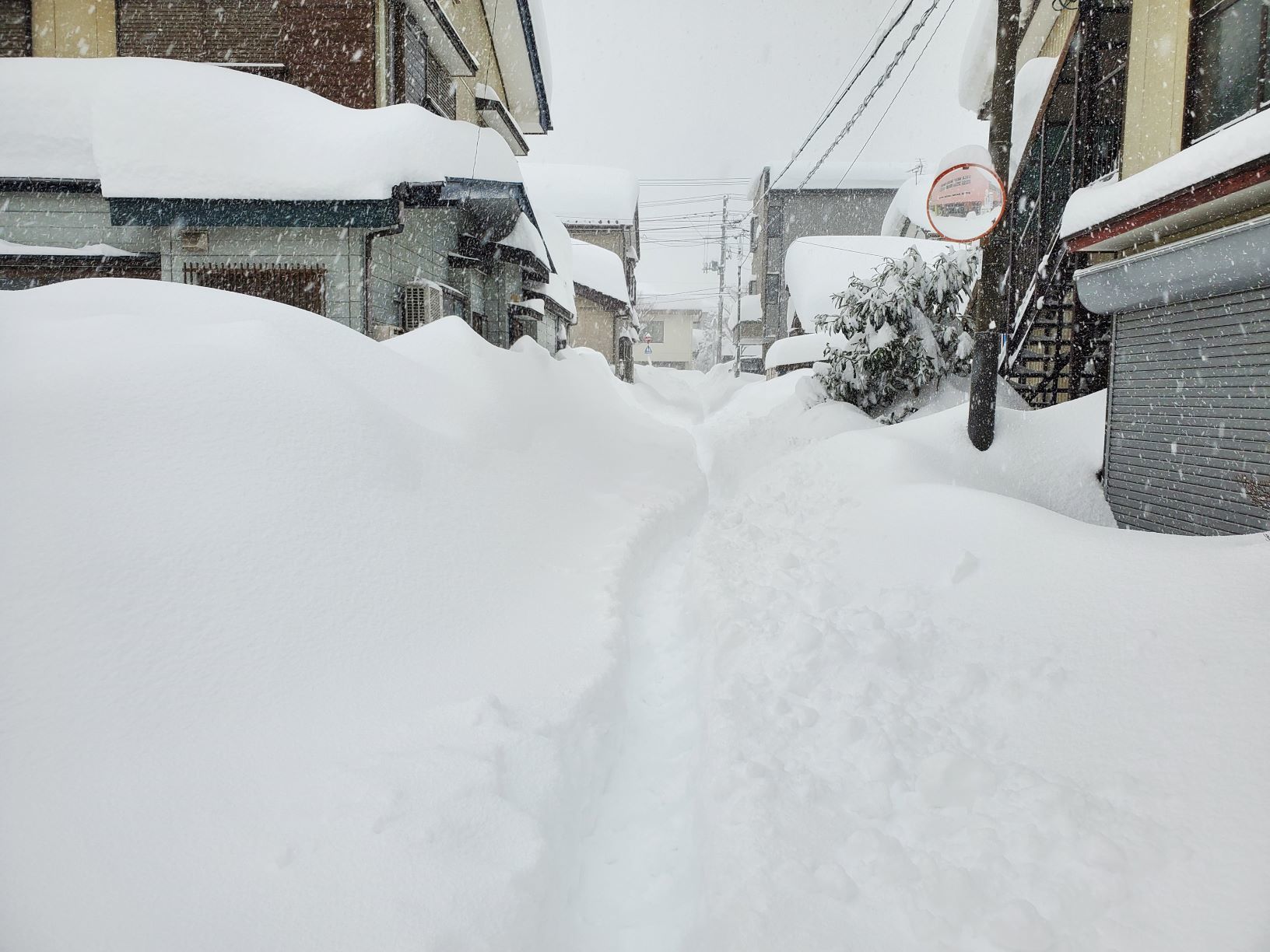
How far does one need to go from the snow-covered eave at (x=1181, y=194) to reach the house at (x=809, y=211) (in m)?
27.6

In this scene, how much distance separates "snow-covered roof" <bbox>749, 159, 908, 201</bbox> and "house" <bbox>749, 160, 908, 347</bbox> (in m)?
0.04

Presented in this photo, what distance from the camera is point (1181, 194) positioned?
474cm

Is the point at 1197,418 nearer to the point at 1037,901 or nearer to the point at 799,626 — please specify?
the point at 799,626

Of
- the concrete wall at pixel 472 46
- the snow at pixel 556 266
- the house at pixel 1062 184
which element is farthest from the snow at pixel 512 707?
the snow at pixel 556 266

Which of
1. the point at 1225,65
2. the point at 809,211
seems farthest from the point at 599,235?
the point at 1225,65

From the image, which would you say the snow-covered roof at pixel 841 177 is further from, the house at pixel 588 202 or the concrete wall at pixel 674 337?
the concrete wall at pixel 674 337

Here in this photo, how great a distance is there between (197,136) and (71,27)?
3533 mm

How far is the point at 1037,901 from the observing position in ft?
7.23

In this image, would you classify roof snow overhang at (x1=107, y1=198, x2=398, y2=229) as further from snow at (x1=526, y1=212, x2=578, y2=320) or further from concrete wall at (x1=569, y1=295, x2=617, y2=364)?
concrete wall at (x1=569, y1=295, x2=617, y2=364)

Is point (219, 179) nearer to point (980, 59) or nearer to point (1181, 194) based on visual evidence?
point (1181, 194)

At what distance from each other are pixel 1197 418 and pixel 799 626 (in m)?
3.55

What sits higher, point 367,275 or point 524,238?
point 524,238

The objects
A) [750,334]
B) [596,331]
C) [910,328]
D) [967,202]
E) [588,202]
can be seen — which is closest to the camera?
[967,202]

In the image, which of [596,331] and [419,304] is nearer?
[419,304]
